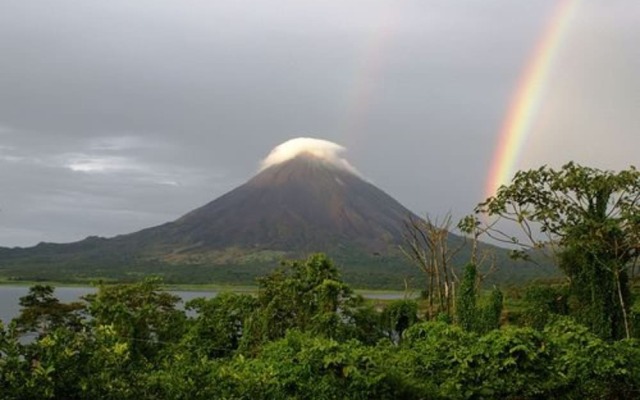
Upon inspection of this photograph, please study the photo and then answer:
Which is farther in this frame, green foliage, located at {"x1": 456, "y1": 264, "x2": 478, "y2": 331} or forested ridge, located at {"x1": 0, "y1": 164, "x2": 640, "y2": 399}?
green foliage, located at {"x1": 456, "y1": 264, "x2": 478, "y2": 331}

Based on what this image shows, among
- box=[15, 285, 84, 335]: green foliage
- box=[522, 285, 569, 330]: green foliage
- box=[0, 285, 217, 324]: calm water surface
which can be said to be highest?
box=[522, 285, 569, 330]: green foliage

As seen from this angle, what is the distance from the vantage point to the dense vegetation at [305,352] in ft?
25.6

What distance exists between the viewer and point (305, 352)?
11055 mm

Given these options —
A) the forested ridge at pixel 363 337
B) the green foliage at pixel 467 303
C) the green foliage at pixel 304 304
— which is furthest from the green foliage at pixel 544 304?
the green foliage at pixel 304 304

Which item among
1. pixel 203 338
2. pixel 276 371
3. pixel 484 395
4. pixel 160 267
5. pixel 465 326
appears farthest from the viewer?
pixel 160 267

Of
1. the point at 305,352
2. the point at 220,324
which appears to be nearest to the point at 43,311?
the point at 220,324

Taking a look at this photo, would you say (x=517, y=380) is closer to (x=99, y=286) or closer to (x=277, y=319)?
(x=277, y=319)

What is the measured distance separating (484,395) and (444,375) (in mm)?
820

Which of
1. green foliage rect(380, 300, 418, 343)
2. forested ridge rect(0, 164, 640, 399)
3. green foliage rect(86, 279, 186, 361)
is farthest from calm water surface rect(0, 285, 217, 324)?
forested ridge rect(0, 164, 640, 399)

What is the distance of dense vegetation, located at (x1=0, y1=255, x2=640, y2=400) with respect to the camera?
7.80 metres

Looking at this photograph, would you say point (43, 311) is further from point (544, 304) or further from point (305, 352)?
point (305, 352)

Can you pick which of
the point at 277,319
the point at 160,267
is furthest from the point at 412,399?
the point at 160,267

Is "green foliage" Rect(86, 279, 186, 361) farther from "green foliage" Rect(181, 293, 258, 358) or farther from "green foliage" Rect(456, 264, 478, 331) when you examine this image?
"green foliage" Rect(456, 264, 478, 331)

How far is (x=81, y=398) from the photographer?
7629 millimetres
